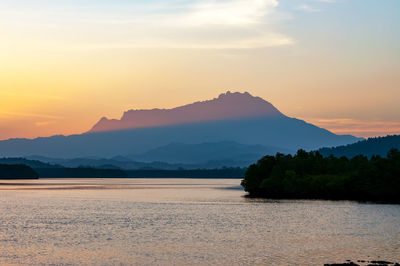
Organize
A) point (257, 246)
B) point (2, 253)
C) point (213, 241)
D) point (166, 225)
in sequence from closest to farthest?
point (2, 253)
point (257, 246)
point (213, 241)
point (166, 225)

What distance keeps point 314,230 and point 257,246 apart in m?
24.3

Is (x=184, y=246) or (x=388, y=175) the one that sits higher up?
(x=388, y=175)

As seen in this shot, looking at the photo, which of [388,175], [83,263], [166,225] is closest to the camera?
[83,263]

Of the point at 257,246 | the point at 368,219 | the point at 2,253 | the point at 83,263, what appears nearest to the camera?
the point at 83,263

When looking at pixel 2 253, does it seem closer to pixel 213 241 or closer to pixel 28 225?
pixel 213 241

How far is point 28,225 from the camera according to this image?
118 m

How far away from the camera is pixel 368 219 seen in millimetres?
125812

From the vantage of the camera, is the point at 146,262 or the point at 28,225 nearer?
the point at 146,262

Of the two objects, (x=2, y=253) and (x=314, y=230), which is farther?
(x=314, y=230)

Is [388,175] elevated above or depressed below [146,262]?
above

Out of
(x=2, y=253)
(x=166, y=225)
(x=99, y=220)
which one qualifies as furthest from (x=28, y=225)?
(x=2, y=253)

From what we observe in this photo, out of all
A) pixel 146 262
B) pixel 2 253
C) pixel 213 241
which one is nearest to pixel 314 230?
pixel 213 241

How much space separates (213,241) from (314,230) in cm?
2392

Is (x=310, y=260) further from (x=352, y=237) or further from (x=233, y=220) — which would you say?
(x=233, y=220)
